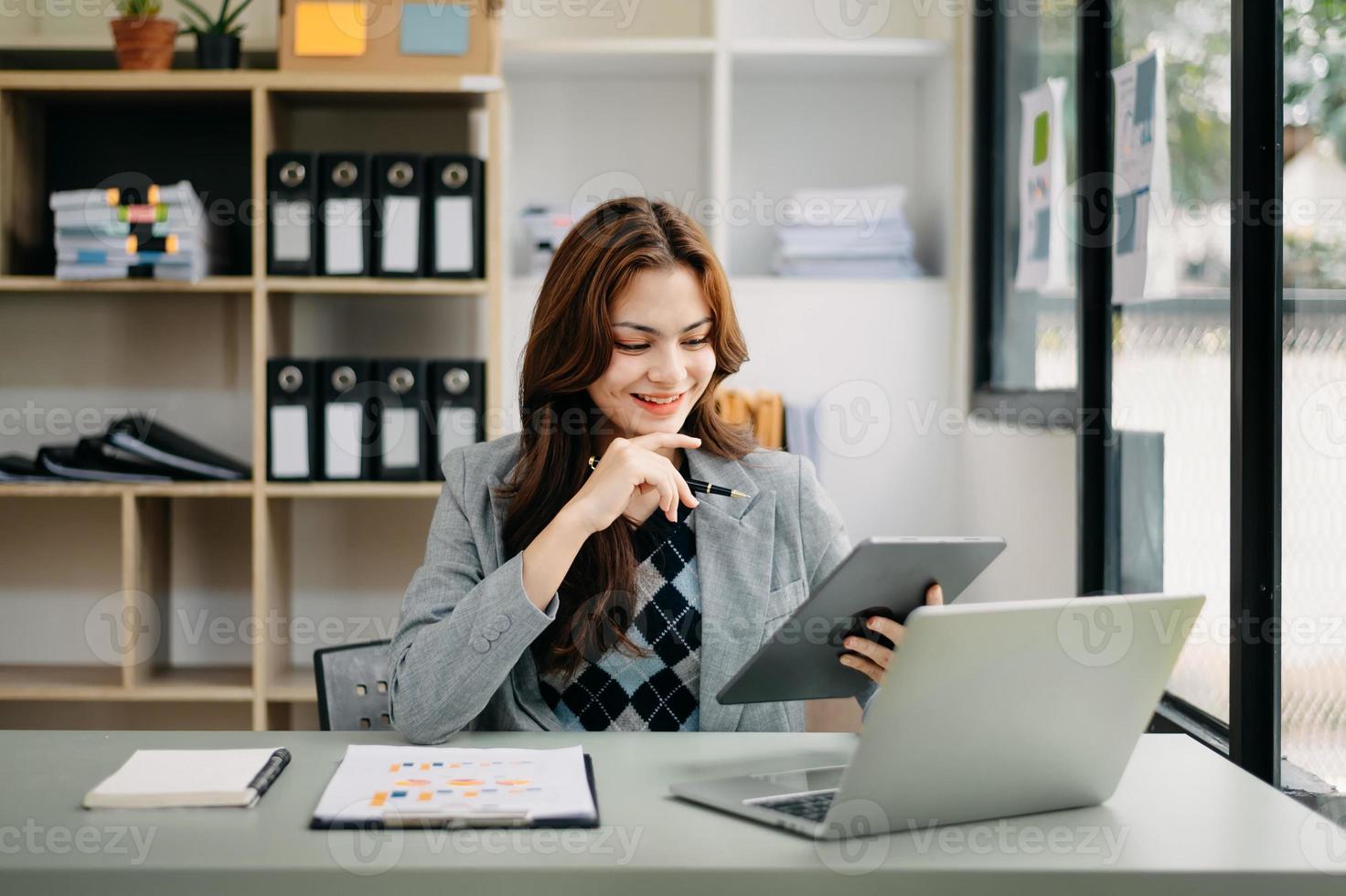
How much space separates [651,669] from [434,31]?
1.65 meters

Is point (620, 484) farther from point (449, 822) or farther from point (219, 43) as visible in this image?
point (219, 43)

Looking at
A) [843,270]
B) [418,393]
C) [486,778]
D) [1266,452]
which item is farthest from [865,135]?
[486,778]

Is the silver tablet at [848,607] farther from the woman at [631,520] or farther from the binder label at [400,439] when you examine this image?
the binder label at [400,439]

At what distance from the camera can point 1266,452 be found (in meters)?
1.62

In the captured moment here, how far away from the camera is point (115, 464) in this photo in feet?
8.64

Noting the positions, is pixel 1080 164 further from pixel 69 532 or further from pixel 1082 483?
pixel 69 532

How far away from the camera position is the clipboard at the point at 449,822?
99 cm

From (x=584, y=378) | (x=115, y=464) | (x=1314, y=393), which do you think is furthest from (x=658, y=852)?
(x=115, y=464)

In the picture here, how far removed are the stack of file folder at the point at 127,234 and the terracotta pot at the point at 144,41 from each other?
0.91 ft

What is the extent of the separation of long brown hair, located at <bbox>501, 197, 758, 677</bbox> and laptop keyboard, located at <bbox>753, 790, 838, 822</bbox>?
1.65ft

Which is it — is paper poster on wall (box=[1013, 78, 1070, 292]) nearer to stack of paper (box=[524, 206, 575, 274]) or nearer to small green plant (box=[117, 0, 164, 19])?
stack of paper (box=[524, 206, 575, 274])

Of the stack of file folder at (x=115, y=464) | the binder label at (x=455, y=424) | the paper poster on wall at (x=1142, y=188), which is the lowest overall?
the stack of file folder at (x=115, y=464)

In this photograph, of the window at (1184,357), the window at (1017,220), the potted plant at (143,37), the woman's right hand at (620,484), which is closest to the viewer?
the woman's right hand at (620,484)

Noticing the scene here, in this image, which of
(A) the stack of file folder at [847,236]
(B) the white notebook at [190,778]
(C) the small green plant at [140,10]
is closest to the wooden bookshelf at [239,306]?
(C) the small green plant at [140,10]
